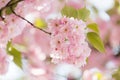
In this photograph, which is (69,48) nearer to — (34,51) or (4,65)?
(4,65)

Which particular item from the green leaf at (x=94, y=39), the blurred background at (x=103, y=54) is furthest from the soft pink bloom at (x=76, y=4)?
the green leaf at (x=94, y=39)

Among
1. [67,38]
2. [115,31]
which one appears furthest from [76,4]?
[67,38]

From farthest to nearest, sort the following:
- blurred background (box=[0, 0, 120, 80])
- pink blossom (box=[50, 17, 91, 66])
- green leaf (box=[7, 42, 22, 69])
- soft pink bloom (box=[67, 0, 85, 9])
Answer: blurred background (box=[0, 0, 120, 80]) < soft pink bloom (box=[67, 0, 85, 9]) < green leaf (box=[7, 42, 22, 69]) < pink blossom (box=[50, 17, 91, 66])

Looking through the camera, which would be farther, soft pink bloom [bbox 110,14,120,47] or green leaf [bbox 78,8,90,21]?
soft pink bloom [bbox 110,14,120,47]

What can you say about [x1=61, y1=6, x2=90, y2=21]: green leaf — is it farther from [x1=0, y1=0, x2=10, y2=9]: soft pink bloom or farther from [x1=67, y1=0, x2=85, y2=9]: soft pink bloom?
[x1=67, y1=0, x2=85, y2=9]: soft pink bloom

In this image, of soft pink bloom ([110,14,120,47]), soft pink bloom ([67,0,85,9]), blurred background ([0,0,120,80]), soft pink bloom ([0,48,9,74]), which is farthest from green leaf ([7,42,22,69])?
soft pink bloom ([110,14,120,47])

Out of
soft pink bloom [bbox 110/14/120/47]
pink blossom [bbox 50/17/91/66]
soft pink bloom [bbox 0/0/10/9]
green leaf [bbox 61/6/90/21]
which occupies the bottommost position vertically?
pink blossom [bbox 50/17/91/66]

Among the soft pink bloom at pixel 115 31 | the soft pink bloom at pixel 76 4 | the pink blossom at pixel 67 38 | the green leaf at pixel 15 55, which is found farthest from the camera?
the soft pink bloom at pixel 115 31

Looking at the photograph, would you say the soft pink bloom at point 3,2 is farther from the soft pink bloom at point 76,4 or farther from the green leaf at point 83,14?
the soft pink bloom at point 76,4
